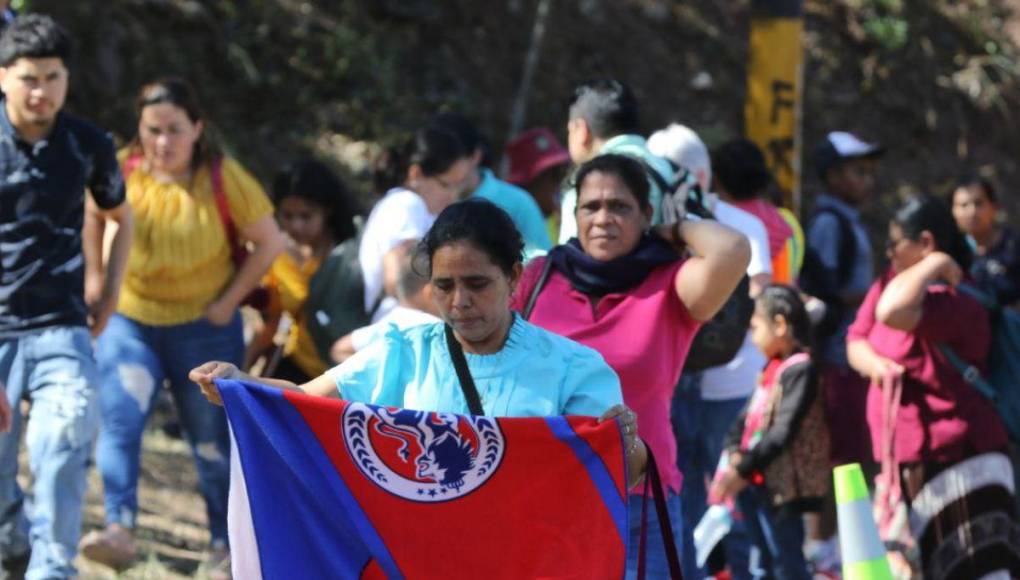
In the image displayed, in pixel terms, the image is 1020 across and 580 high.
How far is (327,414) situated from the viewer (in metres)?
4.44

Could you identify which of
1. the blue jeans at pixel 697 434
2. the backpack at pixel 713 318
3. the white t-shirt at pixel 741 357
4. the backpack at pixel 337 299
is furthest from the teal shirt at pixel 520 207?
the backpack at pixel 713 318

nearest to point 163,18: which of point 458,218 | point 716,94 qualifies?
point 716,94

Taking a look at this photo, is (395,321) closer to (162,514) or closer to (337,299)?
(337,299)

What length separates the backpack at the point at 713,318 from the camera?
243 inches

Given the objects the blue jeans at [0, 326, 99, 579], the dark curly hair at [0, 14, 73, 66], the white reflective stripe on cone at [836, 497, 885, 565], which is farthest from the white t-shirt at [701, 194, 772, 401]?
the dark curly hair at [0, 14, 73, 66]

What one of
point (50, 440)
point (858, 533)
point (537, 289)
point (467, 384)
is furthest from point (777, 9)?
point (467, 384)

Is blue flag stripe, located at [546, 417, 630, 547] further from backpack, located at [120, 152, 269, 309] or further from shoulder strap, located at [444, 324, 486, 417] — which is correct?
backpack, located at [120, 152, 269, 309]

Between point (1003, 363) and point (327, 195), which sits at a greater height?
point (327, 195)

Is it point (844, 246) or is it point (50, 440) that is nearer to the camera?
point (50, 440)

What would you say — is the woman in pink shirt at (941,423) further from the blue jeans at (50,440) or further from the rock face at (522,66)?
the rock face at (522,66)

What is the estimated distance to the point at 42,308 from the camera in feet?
21.5

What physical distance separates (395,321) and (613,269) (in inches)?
33.8

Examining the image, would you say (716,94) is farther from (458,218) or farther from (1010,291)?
(458,218)

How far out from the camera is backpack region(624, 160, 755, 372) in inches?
243
